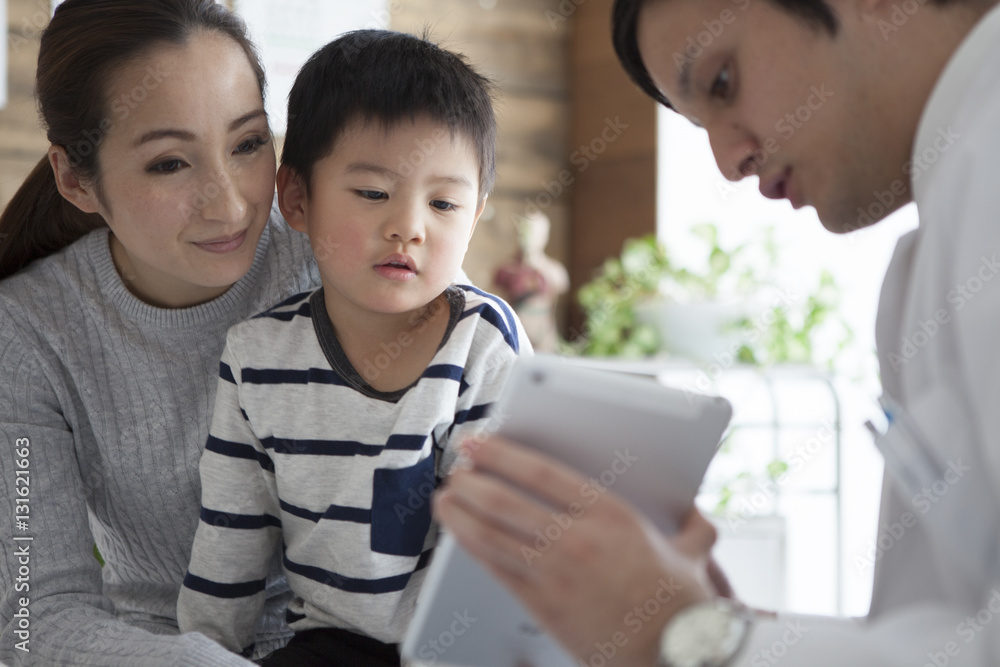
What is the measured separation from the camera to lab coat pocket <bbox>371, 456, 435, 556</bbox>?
98cm

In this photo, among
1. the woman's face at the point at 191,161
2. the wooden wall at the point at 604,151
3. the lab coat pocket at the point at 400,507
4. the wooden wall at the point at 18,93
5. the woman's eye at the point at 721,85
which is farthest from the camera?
the wooden wall at the point at 604,151

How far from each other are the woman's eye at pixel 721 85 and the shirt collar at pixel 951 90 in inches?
A: 6.7

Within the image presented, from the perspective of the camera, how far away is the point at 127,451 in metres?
1.20

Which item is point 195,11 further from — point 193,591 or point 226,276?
point 193,591

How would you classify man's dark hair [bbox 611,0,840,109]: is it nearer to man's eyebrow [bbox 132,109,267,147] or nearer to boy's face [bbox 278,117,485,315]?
boy's face [bbox 278,117,485,315]

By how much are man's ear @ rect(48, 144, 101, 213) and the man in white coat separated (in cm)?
77

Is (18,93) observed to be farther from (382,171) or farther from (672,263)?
(382,171)

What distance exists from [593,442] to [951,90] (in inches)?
13.2

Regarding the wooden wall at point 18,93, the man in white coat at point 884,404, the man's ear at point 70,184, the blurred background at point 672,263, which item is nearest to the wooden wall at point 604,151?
the blurred background at point 672,263

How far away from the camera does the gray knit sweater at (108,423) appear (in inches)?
44.5

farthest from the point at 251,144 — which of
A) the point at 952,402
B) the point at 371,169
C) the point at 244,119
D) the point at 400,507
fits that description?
the point at 952,402

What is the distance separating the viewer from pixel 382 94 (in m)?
1.03

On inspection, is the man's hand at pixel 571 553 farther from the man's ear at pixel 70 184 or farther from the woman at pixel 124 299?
the man's ear at pixel 70 184

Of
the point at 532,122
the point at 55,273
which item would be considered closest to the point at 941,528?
the point at 55,273
